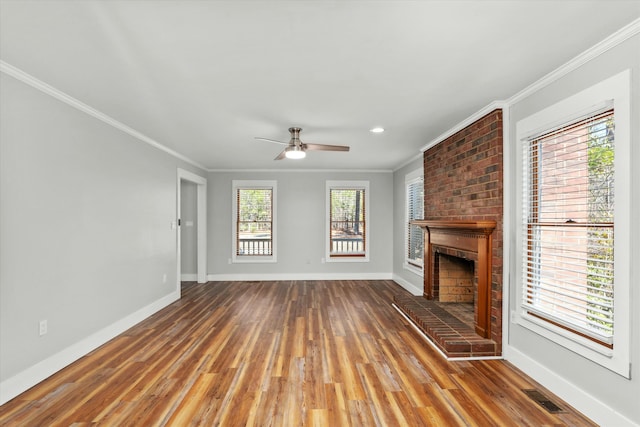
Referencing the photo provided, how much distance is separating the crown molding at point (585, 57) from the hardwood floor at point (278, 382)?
2512 mm

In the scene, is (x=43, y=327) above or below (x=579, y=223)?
below

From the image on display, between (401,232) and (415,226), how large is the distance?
0.63 m

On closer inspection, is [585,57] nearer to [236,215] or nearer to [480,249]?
[480,249]

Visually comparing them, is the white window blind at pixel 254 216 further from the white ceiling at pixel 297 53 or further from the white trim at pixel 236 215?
the white ceiling at pixel 297 53

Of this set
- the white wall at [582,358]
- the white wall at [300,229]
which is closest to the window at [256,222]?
the white wall at [300,229]

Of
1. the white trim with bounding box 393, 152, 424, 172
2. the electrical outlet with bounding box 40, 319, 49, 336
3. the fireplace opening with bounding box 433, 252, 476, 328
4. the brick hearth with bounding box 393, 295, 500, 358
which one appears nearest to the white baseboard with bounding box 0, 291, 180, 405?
the electrical outlet with bounding box 40, 319, 49, 336

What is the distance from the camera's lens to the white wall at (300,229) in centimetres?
691

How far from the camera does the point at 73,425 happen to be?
206cm

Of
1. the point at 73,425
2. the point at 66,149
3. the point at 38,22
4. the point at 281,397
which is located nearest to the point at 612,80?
the point at 281,397

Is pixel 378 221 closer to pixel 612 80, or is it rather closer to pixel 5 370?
pixel 612 80

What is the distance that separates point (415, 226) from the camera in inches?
232

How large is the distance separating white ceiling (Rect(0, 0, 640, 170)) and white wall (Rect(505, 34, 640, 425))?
0.58ft

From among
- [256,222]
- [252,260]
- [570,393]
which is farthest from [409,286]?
[570,393]

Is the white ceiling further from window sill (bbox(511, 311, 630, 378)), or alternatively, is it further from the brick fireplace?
window sill (bbox(511, 311, 630, 378))
